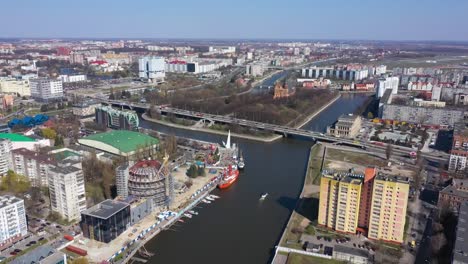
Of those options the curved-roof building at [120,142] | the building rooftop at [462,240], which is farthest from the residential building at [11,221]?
the building rooftop at [462,240]

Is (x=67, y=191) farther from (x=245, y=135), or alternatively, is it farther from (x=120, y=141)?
(x=245, y=135)

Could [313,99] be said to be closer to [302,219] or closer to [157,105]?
[157,105]

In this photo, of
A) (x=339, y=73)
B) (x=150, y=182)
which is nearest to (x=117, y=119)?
(x=150, y=182)

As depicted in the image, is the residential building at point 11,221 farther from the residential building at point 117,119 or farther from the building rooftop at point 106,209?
the residential building at point 117,119

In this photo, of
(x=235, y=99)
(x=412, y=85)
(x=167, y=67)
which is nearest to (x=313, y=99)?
(x=235, y=99)

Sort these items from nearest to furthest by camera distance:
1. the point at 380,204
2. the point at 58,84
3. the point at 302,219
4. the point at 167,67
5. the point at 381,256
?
the point at 381,256, the point at 380,204, the point at 302,219, the point at 58,84, the point at 167,67

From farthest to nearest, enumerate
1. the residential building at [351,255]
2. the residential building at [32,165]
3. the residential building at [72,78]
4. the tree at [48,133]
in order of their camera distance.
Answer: the residential building at [72,78] < the tree at [48,133] < the residential building at [32,165] < the residential building at [351,255]
